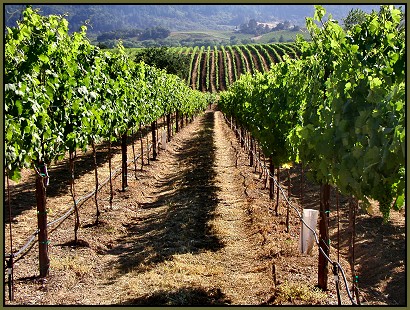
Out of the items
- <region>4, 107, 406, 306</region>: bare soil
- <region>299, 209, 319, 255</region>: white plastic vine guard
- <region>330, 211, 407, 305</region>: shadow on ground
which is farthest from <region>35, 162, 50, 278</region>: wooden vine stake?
<region>330, 211, 407, 305</region>: shadow on ground

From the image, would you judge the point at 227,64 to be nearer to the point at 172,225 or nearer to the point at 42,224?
the point at 172,225

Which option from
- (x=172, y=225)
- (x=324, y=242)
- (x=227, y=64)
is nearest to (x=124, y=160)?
(x=172, y=225)

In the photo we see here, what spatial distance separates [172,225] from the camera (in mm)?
10586

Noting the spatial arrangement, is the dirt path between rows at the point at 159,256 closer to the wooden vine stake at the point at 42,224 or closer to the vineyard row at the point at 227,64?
the wooden vine stake at the point at 42,224

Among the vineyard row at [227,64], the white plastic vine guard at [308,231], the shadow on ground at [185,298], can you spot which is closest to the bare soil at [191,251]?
the shadow on ground at [185,298]

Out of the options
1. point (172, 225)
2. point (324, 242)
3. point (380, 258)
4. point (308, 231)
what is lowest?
point (380, 258)

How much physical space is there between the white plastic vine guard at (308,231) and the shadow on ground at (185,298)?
1.81 meters

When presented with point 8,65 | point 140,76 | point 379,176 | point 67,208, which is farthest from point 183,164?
point 379,176

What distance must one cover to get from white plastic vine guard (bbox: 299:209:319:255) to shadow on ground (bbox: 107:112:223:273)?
6.14 feet

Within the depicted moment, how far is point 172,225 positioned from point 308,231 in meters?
3.69

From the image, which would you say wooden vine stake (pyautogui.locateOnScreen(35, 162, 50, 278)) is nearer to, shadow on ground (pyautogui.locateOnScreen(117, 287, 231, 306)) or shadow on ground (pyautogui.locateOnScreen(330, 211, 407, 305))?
shadow on ground (pyautogui.locateOnScreen(117, 287, 231, 306))

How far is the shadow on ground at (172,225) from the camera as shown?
28.9 ft

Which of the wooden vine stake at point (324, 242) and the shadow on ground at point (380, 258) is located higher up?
the wooden vine stake at point (324, 242)

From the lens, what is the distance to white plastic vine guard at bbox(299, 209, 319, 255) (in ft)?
25.4
